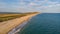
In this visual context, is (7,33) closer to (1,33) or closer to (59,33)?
(1,33)

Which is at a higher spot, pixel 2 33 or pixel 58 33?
pixel 2 33

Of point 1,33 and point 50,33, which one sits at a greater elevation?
point 1,33

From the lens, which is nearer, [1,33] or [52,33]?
[1,33]

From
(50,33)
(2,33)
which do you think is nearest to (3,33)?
(2,33)

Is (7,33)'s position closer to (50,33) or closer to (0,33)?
(0,33)

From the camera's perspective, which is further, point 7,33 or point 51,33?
point 51,33

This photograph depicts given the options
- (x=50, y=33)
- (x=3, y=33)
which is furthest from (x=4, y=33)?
(x=50, y=33)

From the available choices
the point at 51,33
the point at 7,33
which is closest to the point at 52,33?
the point at 51,33
